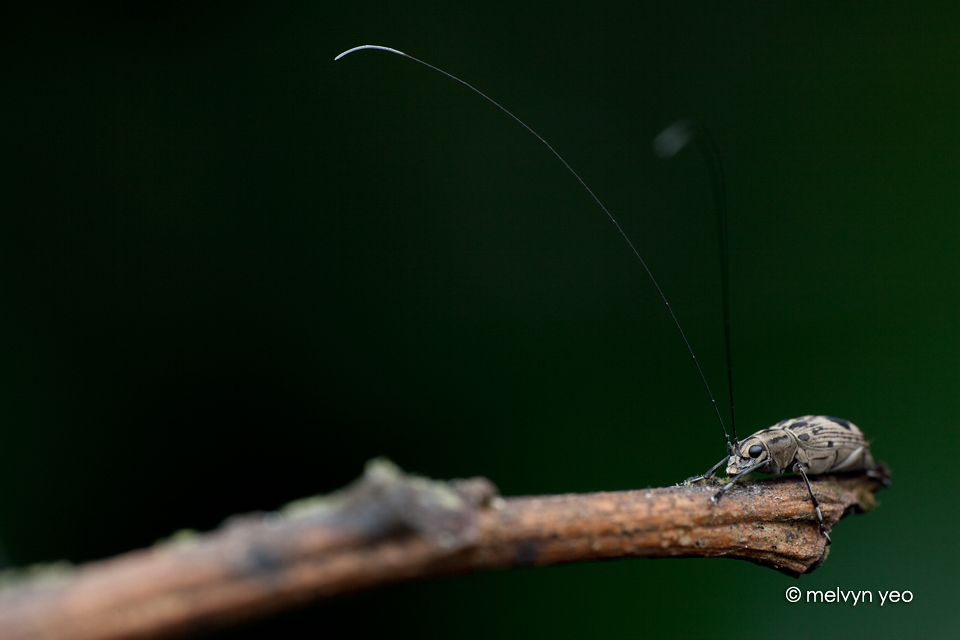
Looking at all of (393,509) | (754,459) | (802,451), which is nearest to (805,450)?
(802,451)

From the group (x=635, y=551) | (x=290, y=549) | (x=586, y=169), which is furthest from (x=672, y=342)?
(x=290, y=549)

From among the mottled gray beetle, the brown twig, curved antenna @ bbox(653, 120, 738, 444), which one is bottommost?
the mottled gray beetle

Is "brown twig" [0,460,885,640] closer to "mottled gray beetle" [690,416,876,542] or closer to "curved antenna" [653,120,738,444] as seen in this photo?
"mottled gray beetle" [690,416,876,542]

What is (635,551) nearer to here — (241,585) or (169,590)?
(241,585)

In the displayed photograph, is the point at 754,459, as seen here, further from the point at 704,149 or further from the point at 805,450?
the point at 704,149

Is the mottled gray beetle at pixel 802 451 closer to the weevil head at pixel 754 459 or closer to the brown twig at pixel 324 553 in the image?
the weevil head at pixel 754 459

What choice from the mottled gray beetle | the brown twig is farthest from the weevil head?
the brown twig
